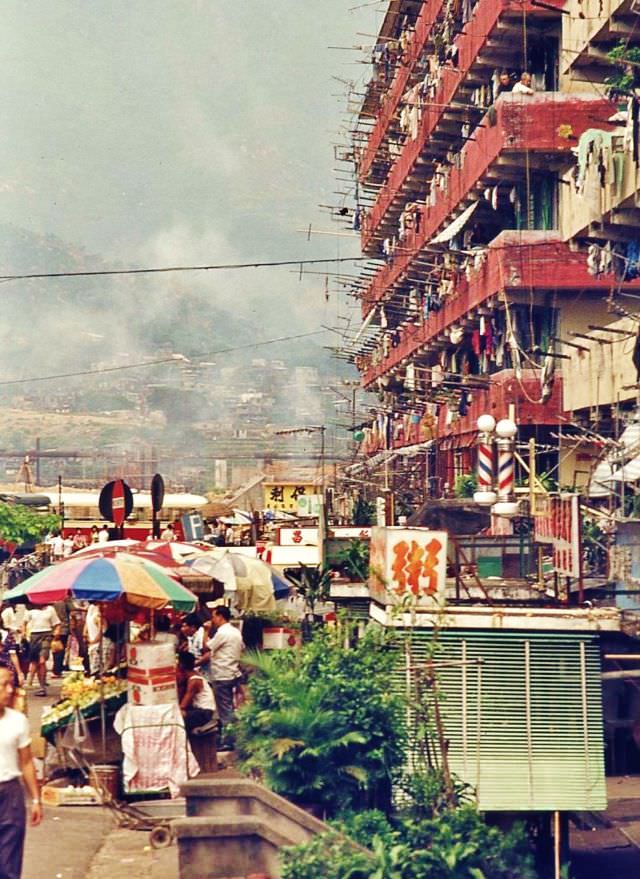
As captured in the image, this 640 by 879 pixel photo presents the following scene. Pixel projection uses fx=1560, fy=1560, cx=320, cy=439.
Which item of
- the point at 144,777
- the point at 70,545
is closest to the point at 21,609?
the point at 70,545

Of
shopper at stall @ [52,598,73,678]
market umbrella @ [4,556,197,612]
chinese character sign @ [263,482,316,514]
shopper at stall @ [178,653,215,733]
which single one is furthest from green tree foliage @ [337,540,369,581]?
chinese character sign @ [263,482,316,514]

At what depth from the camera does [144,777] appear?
526 inches

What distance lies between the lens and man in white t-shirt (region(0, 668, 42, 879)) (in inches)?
356

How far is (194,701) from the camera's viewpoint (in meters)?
14.4

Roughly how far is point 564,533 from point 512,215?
20.5m

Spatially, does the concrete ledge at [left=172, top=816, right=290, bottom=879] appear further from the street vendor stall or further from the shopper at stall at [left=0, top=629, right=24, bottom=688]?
the shopper at stall at [left=0, top=629, right=24, bottom=688]

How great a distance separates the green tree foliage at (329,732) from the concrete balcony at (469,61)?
18788 millimetres

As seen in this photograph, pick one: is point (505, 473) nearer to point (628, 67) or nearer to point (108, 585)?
point (628, 67)

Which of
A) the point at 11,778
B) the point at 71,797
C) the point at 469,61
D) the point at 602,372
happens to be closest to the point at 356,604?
the point at 71,797

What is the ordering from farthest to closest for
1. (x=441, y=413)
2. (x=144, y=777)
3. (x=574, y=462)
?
(x=441, y=413)
(x=574, y=462)
(x=144, y=777)

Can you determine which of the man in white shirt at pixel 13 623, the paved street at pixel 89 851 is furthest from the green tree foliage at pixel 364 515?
the paved street at pixel 89 851

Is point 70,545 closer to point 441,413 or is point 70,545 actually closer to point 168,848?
point 441,413

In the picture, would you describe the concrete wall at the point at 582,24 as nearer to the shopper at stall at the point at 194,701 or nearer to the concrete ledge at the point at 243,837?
the shopper at stall at the point at 194,701

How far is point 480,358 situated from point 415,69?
10.6 metres
